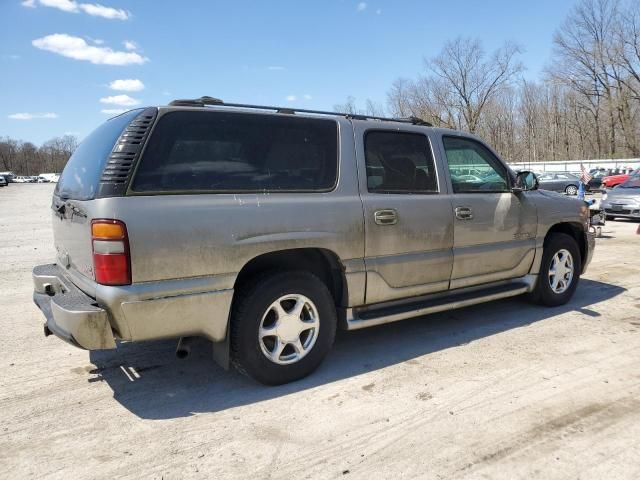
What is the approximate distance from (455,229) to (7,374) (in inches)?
151

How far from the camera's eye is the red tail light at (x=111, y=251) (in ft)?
9.56

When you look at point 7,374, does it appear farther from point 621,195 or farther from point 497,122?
point 497,122

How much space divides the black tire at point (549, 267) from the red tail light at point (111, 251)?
4.29 meters

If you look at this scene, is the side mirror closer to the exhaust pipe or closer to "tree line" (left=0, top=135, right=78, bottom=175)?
the exhaust pipe

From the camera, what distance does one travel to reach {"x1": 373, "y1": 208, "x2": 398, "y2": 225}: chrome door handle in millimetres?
3902

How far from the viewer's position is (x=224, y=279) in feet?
10.6

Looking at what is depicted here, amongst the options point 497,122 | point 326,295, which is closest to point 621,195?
point 326,295

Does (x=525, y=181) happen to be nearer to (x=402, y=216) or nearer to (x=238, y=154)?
(x=402, y=216)

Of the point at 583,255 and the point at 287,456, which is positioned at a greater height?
the point at 583,255

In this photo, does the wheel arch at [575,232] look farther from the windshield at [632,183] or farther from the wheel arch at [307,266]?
the windshield at [632,183]

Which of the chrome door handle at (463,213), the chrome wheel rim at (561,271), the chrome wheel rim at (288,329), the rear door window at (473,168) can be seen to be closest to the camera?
the chrome wheel rim at (288,329)

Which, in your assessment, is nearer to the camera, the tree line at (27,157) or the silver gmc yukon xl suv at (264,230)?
the silver gmc yukon xl suv at (264,230)

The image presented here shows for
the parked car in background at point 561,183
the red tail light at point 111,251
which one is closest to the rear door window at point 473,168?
the red tail light at point 111,251

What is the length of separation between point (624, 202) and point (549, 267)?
11572mm
